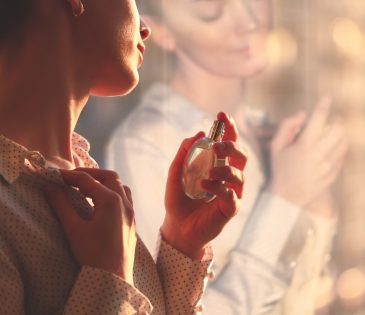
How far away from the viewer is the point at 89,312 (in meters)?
0.76

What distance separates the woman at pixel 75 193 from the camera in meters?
0.77

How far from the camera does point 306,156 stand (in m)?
2.24

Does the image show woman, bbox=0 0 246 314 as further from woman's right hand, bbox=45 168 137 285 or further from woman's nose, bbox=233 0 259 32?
woman's nose, bbox=233 0 259 32

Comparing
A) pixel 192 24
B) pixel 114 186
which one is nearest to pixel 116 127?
pixel 192 24

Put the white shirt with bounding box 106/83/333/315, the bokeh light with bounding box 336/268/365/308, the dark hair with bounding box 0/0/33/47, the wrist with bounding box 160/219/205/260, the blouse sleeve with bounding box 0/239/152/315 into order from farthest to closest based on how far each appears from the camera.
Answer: the bokeh light with bounding box 336/268/365/308
the white shirt with bounding box 106/83/333/315
the wrist with bounding box 160/219/205/260
the dark hair with bounding box 0/0/33/47
the blouse sleeve with bounding box 0/239/152/315

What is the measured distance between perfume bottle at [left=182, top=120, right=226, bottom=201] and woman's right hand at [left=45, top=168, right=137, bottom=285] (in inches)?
5.8

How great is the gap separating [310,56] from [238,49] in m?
0.31

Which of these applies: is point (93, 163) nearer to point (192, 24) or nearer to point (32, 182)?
point (32, 182)

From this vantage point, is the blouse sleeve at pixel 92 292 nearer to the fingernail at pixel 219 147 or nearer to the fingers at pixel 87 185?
the fingers at pixel 87 185

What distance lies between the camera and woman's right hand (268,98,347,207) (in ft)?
7.21

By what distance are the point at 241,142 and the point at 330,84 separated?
1.28 ft

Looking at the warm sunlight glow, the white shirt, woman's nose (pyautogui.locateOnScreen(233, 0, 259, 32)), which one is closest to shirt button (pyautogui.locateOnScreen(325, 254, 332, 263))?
the white shirt

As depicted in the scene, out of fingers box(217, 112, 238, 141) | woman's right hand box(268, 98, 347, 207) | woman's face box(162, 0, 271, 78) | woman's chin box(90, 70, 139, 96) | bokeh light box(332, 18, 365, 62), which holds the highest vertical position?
bokeh light box(332, 18, 365, 62)

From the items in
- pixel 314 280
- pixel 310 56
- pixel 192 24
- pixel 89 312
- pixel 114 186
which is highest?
pixel 310 56
